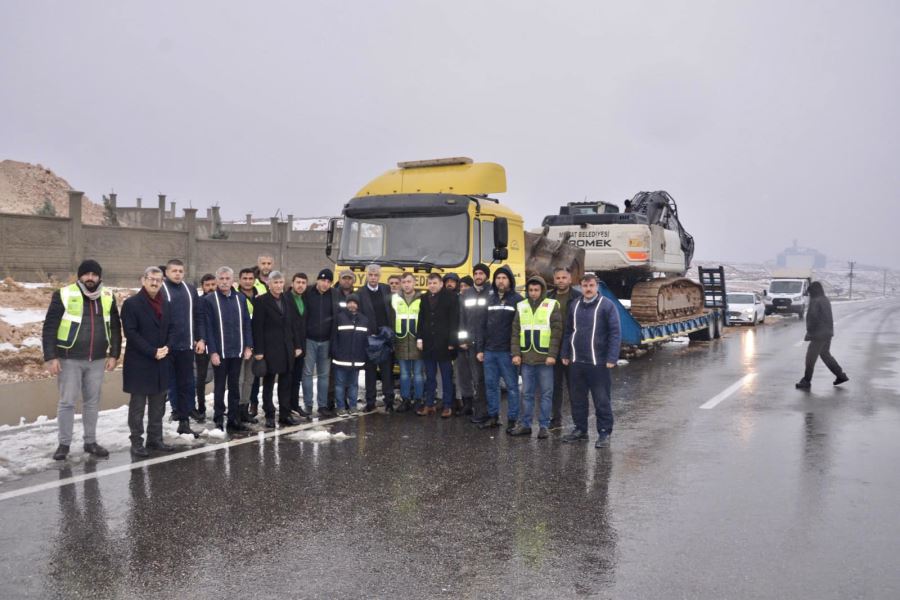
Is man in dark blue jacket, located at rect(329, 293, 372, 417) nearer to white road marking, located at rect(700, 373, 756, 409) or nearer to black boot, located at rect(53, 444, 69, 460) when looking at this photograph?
black boot, located at rect(53, 444, 69, 460)

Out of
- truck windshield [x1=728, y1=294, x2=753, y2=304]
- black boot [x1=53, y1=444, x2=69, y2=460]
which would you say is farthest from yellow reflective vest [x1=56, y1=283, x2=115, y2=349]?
truck windshield [x1=728, y1=294, x2=753, y2=304]

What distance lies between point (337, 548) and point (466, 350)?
15.6 feet

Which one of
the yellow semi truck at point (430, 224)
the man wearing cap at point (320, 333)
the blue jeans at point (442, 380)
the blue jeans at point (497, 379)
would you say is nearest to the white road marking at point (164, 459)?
the man wearing cap at point (320, 333)

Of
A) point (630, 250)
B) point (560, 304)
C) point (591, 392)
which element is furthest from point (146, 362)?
point (630, 250)

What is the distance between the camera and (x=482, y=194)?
39.0 ft

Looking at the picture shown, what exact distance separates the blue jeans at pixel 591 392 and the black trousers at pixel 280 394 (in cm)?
336

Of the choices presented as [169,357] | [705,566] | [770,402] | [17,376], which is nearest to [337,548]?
[705,566]

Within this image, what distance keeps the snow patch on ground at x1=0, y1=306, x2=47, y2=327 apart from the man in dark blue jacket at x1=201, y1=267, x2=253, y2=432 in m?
11.3

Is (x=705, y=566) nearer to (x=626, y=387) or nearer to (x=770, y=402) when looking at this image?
(x=770, y=402)

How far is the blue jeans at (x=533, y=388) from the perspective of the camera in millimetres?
8602

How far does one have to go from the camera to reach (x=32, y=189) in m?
62.3

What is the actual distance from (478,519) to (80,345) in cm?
426

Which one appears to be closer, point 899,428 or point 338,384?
point 899,428

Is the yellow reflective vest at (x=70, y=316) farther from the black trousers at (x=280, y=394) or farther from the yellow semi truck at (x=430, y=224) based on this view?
the yellow semi truck at (x=430, y=224)
